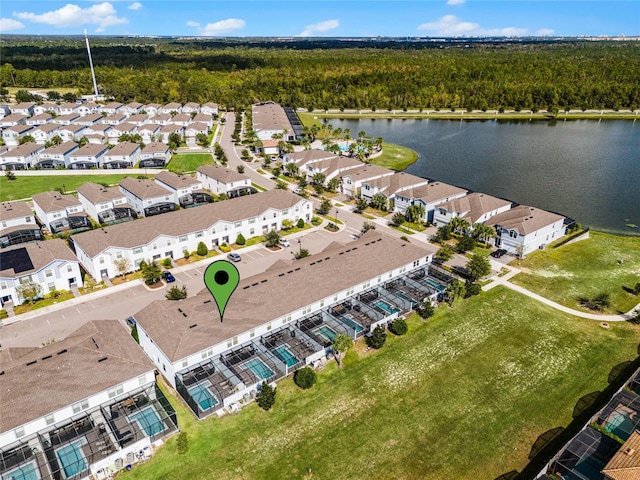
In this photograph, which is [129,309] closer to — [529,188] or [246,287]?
[246,287]

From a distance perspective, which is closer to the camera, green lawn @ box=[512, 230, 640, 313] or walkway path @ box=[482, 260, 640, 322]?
walkway path @ box=[482, 260, 640, 322]

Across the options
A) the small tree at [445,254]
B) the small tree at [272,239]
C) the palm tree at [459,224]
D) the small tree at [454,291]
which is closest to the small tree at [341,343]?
the small tree at [454,291]

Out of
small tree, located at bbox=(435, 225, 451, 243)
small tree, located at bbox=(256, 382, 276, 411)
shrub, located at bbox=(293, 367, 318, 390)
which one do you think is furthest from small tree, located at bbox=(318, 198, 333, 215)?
small tree, located at bbox=(256, 382, 276, 411)

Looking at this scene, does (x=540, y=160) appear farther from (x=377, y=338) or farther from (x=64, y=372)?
(x=64, y=372)

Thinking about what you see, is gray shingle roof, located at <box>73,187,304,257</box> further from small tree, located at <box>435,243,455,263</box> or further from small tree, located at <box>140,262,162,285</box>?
small tree, located at <box>435,243,455,263</box>

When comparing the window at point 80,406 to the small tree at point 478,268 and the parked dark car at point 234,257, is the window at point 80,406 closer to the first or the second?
the parked dark car at point 234,257

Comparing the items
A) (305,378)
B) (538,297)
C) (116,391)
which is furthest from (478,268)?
(116,391)
